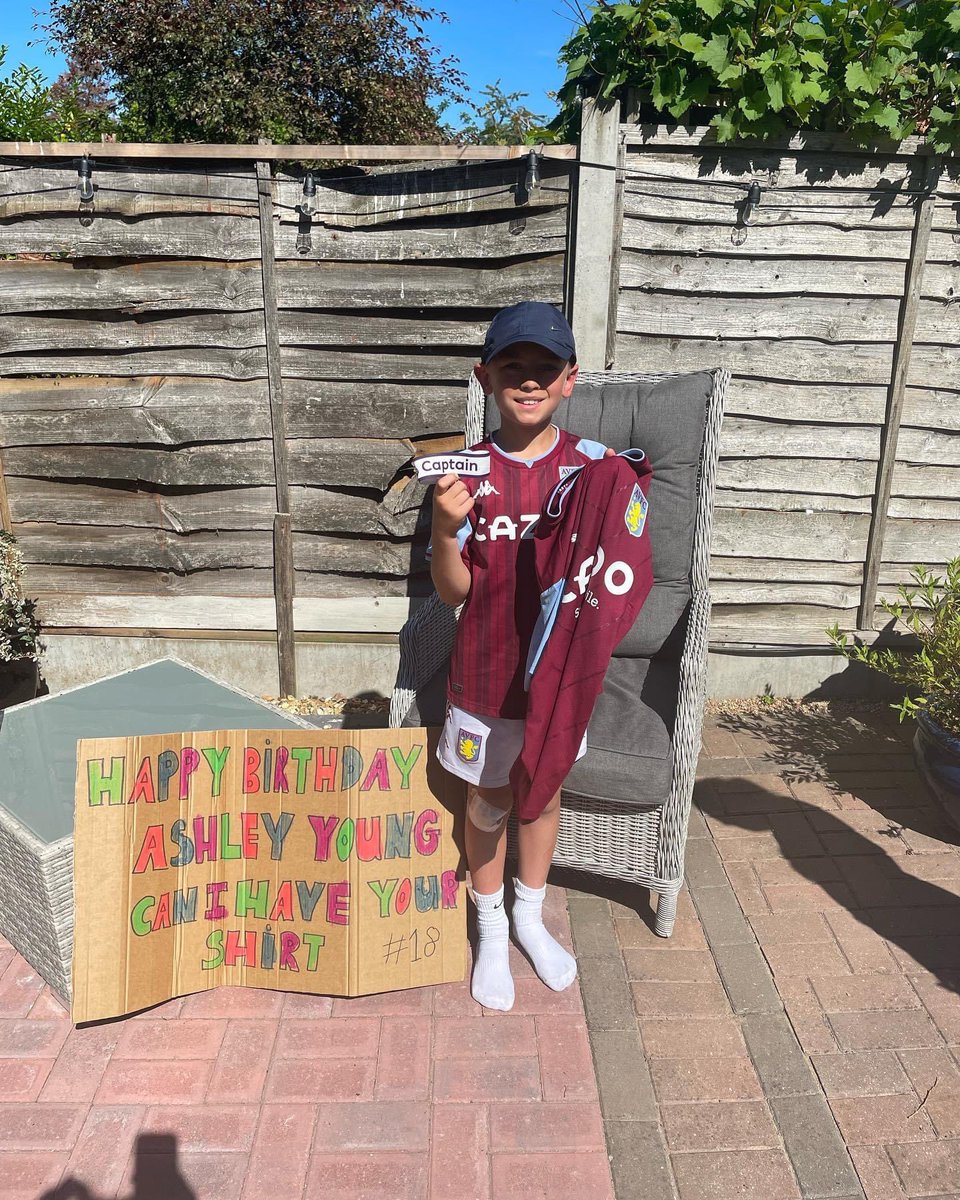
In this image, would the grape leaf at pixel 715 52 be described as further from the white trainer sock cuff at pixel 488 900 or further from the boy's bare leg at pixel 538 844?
the white trainer sock cuff at pixel 488 900

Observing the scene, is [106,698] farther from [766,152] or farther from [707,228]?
[766,152]

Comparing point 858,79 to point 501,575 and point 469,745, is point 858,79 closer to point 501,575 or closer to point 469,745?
point 501,575

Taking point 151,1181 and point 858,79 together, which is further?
point 858,79

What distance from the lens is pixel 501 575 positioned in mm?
A: 2234

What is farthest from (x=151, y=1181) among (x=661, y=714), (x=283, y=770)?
(x=661, y=714)

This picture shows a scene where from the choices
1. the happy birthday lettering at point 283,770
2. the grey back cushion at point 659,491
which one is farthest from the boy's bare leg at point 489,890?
the grey back cushion at point 659,491

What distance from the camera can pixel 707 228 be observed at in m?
3.62

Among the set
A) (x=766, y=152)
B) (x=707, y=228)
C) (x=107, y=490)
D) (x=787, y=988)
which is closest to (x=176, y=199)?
(x=107, y=490)

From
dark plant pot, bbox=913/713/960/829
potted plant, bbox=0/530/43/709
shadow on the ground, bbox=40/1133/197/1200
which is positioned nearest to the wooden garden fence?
potted plant, bbox=0/530/43/709

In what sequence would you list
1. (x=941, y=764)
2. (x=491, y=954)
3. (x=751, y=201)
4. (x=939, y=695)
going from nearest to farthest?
(x=491, y=954), (x=941, y=764), (x=939, y=695), (x=751, y=201)

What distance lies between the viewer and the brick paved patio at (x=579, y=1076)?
201cm

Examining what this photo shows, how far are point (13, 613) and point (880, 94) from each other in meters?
4.18

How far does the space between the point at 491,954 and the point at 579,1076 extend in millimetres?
427

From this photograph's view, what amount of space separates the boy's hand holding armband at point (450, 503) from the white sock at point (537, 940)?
1191mm
